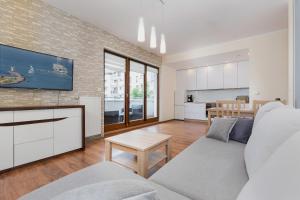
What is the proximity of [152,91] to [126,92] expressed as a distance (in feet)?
5.00

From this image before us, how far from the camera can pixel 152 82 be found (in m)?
5.66

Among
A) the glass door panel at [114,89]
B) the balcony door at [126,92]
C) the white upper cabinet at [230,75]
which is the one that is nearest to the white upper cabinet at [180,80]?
the balcony door at [126,92]

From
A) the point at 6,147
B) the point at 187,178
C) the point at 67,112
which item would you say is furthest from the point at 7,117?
the point at 187,178

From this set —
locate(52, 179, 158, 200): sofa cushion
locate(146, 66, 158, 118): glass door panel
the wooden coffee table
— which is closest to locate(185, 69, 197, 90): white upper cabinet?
locate(146, 66, 158, 118): glass door panel

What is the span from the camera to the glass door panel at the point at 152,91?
17.9ft

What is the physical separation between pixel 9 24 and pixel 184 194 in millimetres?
3205

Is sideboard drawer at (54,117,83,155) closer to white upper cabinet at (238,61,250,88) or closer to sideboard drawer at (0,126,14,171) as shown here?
sideboard drawer at (0,126,14,171)

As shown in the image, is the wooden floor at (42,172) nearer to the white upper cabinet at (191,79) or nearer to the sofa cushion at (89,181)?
the sofa cushion at (89,181)

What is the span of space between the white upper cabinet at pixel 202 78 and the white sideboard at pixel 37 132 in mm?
4675

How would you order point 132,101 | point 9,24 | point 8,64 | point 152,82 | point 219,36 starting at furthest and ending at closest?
point 152,82, point 132,101, point 219,36, point 9,24, point 8,64

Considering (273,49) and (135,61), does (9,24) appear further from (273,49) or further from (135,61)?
(273,49)

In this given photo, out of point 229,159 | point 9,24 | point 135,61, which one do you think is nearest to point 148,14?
point 135,61

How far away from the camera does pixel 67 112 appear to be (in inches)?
98.8

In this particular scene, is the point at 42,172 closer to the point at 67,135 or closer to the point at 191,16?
the point at 67,135
